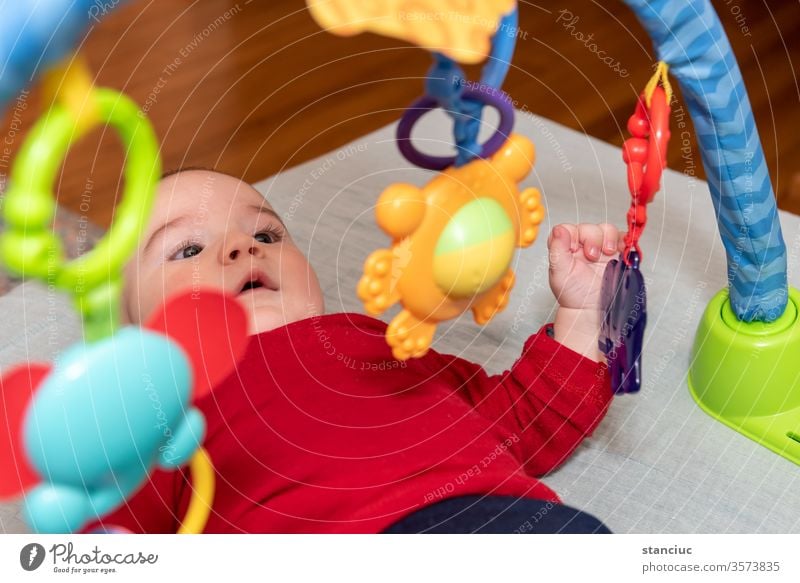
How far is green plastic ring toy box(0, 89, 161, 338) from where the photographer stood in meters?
0.39

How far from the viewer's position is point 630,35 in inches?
57.9

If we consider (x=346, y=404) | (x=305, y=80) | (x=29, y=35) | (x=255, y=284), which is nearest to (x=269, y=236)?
(x=255, y=284)

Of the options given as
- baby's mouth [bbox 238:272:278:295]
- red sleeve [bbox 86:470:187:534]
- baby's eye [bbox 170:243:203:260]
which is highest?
baby's eye [bbox 170:243:203:260]

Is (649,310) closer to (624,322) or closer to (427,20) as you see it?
(624,322)

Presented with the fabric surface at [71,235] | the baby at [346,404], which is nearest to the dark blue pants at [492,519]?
the baby at [346,404]

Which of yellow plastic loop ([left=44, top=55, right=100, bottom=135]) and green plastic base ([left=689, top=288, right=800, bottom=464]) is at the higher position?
yellow plastic loop ([left=44, top=55, right=100, bottom=135])

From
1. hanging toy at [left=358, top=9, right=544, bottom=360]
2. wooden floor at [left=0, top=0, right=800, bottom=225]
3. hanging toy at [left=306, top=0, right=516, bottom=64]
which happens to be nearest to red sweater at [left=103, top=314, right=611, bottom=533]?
hanging toy at [left=358, top=9, right=544, bottom=360]

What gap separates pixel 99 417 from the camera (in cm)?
42

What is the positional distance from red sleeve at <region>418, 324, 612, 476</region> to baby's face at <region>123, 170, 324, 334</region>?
14cm

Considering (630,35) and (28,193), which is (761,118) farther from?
(28,193)

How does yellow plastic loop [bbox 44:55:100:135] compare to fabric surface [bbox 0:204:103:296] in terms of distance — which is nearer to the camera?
yellow plastic loop [bbox 44:55:100:135]

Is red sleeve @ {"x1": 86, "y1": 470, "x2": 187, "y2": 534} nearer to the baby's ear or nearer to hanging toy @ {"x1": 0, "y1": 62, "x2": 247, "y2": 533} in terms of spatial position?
hanging toy @ {"x1": 0, "y1": 62, "x2": 247, "y2": 533}

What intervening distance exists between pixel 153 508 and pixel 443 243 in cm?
26
